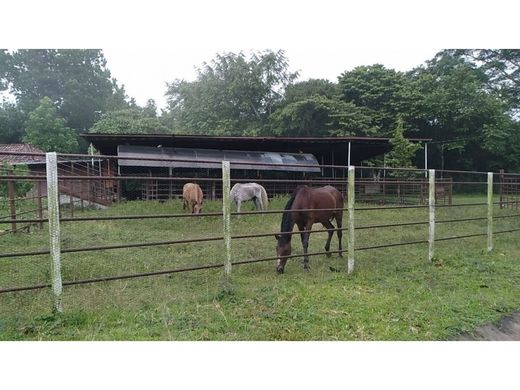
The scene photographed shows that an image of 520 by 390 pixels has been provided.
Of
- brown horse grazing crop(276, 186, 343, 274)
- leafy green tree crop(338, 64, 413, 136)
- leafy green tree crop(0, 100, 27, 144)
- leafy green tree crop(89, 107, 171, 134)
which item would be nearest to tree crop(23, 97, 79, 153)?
leafy green tree crop(89, 107, 171, 134)

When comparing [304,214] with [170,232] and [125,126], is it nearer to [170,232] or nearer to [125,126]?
[170,232]

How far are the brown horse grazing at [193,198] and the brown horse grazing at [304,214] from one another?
180 inches

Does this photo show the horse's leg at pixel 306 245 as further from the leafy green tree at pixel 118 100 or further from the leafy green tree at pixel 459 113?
the leafy green tree at pixel 118 100

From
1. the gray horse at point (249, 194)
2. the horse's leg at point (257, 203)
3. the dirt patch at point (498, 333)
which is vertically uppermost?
the gray horse at point (249, 194)

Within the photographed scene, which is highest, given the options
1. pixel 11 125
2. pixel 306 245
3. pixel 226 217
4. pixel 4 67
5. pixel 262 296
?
pixel 4 67

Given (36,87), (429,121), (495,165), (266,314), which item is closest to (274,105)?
(429,121)

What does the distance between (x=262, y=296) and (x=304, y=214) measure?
1.97 meters

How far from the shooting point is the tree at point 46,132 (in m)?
26.1

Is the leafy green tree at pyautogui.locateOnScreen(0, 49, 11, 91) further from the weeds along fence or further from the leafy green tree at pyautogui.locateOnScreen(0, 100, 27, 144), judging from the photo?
the weeds along fence

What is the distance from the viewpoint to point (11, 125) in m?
32.1

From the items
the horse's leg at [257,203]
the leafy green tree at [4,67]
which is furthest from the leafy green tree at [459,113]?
the leafy green tree at [4,67]

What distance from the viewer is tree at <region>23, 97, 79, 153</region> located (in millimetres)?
26094

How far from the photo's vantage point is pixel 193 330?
3027 millimetres

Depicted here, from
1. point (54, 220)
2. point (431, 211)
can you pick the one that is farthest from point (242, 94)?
point (54, 220)
